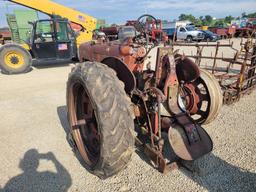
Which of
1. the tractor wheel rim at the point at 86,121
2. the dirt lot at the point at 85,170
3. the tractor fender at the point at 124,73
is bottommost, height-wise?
the dirt lot at the point at 85,170

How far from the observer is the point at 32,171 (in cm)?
259

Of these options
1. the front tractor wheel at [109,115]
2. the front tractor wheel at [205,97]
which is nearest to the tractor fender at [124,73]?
the front tractor wheel at [109,115]

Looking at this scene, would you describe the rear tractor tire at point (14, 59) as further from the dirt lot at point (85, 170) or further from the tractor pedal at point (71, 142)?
the tractor pedal at point (71, 142)

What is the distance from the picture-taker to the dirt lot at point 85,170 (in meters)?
2.34

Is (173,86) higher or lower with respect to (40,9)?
lower

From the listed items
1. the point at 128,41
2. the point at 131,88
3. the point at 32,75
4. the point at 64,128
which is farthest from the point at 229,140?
the point at 32,75

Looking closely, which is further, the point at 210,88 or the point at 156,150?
the point at 210,88

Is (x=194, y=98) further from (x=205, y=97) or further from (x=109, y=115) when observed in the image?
(x=109, y=115)

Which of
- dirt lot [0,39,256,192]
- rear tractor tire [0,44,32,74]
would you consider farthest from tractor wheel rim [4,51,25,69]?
dirt lot [0,39,256,192]

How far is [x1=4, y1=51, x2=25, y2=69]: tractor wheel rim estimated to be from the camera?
7.80m

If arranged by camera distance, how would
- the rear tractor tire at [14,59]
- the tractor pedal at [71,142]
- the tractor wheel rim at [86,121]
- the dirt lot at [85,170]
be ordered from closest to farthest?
the dirt lot at [85,170] < the tractor wheel rim at [86,121] < the tractor pedal at [71,142] < the rear tractor tire at [14,59]

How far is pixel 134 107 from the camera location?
259 cm

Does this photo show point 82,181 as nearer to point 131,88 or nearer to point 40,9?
point 131,88

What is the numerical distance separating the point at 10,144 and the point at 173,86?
256 centimetres
